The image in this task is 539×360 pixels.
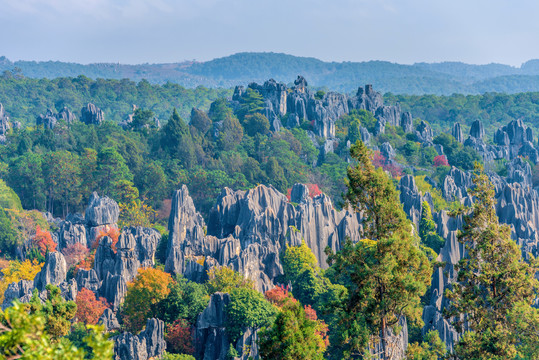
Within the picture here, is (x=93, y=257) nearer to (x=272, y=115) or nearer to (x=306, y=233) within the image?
(x=306, y=233)

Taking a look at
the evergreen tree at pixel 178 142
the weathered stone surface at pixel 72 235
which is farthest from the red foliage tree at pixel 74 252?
the evergreen tree at pixel 178 142

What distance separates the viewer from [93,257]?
39406 mm

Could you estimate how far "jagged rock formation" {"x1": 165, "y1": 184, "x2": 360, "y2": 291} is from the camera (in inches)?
1389

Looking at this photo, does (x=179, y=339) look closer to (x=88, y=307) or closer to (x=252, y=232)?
(x=88, y=307)

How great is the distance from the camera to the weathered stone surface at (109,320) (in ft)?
98.5

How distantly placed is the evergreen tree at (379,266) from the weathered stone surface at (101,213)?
102 ft

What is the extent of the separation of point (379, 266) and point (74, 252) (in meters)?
30.2

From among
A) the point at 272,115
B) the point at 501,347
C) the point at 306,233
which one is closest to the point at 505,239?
the point at 501,347

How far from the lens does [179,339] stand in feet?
90.3

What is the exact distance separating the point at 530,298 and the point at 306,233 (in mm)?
22723

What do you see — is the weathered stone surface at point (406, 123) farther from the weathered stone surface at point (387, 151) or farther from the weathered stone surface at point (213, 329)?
the weathered stone surface at point (213, 329)

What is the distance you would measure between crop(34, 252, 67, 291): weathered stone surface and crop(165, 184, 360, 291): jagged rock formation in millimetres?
5780

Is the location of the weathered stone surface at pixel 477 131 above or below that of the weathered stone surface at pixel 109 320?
above

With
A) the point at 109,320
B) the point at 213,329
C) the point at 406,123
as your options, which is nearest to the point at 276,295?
the point at 213,329
